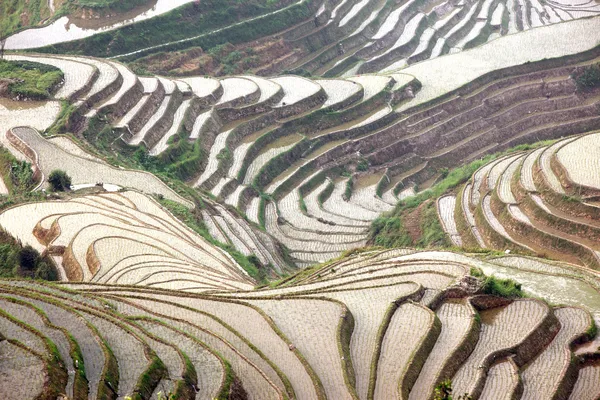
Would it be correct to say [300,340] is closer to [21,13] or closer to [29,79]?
[29,79]

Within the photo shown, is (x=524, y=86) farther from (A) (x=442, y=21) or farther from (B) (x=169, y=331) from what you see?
(B) (x=169, y=331)

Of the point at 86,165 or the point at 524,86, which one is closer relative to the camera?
the point at 86,165

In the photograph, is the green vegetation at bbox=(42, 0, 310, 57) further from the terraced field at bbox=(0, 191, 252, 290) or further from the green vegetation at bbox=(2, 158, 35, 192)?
the terraced field at bbox=(0, 191, 252, 290)

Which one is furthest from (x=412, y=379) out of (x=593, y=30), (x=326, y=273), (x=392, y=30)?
(x=392, y=30)

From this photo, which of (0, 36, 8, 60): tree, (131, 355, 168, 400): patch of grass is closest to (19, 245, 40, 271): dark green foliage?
(131, 355, 168, 400): patch of grass

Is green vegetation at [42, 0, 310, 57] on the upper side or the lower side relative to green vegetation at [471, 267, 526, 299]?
upper

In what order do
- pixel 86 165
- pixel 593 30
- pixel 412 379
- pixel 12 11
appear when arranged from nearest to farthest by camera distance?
pixel 412 379 → pixel 86 165 → pixel 593 30 → pixel 12 11

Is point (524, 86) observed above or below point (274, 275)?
above
